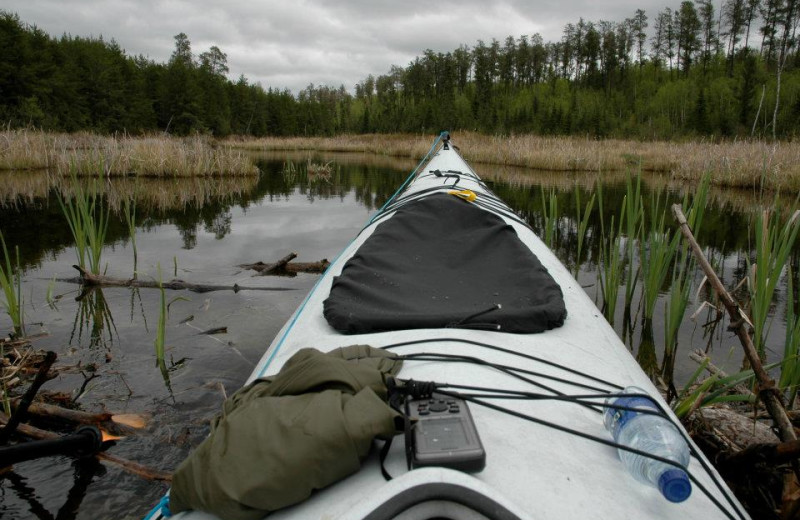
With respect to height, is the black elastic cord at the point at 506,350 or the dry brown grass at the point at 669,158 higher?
the dry brown grass at the point at 669,158

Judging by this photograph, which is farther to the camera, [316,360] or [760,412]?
[760,412]

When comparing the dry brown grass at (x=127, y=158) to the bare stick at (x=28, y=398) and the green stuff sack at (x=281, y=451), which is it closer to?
the bare stick at (x=28, y=398)

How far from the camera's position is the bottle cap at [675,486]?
3.15 feet

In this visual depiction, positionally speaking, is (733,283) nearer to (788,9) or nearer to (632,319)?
(632,319)

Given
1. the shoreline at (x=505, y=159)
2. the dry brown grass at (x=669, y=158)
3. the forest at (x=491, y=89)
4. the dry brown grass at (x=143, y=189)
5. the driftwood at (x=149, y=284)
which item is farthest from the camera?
the forest at (x=491, y=89)

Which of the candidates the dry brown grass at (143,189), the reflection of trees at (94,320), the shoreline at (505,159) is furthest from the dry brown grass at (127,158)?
the reflection of trees at (94,320)

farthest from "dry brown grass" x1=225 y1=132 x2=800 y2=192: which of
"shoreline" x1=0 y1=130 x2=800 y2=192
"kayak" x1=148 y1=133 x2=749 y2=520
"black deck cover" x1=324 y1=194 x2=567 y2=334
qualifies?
"kayak" x1=148 y1=133 x2=749 y2=520

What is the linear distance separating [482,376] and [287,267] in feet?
12.5

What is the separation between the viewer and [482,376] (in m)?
1.42

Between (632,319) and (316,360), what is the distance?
3312mm

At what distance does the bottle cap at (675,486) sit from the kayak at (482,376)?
0.16 feet

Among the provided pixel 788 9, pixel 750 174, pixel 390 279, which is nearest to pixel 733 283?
pixel 390 279

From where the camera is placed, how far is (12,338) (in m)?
3.05

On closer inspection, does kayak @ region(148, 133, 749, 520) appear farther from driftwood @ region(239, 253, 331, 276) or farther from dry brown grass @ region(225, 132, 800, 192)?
dry brown grass @ region(225, 132, 800, 192)
